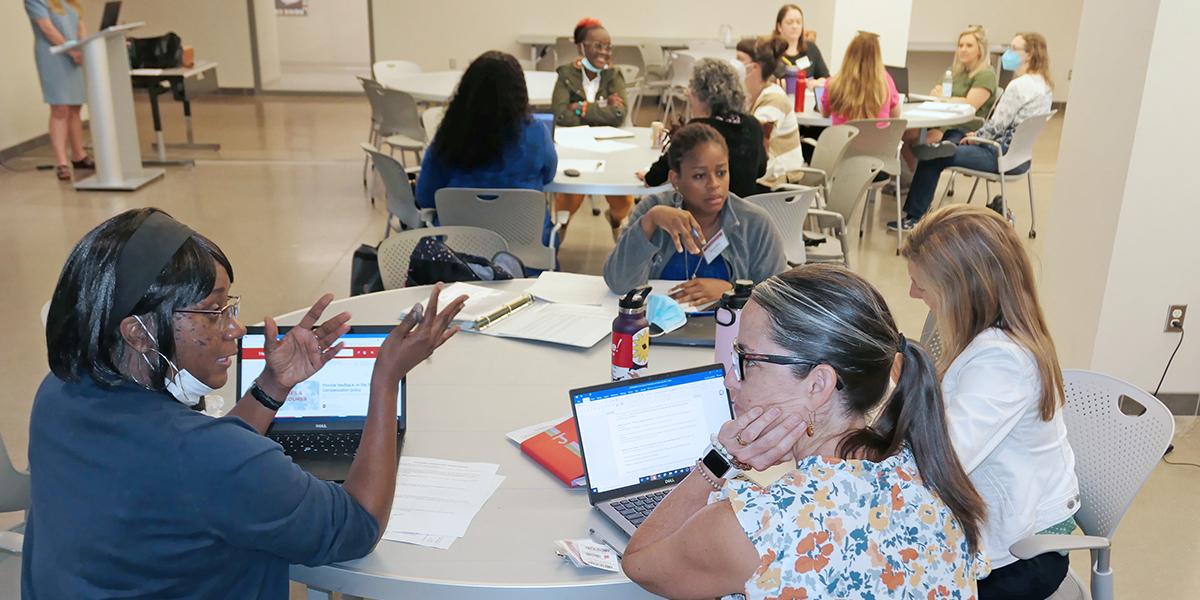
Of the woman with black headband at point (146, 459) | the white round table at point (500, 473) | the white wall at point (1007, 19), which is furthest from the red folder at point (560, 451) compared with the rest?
the white wall at point (1007, 19)

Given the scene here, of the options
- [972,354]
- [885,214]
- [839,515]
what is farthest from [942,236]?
[885,214]

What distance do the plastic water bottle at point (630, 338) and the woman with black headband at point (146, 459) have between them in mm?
871

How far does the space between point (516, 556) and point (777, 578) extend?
1.73ft

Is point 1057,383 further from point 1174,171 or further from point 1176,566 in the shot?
point 1174,171

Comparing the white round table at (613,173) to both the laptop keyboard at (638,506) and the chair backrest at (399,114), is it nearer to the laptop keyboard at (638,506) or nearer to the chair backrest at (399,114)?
the chair backrest at (399,114)

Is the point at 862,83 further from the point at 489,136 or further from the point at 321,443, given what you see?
the point at 321,443

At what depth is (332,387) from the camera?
2143mm

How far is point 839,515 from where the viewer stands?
139 centimetres

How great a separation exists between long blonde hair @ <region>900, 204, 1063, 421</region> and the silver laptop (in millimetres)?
604

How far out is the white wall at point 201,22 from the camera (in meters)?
12.2

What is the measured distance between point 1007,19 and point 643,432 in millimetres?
11827

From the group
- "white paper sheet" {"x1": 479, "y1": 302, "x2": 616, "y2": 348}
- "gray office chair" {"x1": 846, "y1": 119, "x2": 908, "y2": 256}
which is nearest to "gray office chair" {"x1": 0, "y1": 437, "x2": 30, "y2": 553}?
"white paper sheet" {"x1": 479, "y1": 302, "x2": 616, "y2": 348}

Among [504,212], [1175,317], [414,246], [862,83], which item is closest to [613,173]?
[504,212]

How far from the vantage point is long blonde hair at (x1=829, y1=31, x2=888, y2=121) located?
6.55 meters
